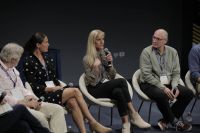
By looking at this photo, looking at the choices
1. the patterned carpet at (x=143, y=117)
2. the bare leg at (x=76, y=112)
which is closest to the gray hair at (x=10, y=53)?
the bare leg at (x=76, y=112)

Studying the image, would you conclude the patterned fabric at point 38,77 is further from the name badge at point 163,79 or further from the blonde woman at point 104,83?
the name badge at point 163,79

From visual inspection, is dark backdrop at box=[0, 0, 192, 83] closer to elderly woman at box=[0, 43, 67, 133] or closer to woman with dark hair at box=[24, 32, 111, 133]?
woman with dark hair at box=[24, 32, 111, 133]

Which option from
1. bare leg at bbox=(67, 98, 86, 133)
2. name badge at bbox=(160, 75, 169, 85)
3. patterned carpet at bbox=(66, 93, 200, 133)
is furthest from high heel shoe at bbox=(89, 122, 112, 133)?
name badge at bbox=(160, 75, 169, 85)

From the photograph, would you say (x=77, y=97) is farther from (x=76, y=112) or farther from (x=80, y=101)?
(x=76, y=112)

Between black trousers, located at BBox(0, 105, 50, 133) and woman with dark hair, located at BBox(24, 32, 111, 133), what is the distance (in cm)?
63

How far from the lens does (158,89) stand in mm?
5801

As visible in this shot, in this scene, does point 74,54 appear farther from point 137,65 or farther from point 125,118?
point 125,118

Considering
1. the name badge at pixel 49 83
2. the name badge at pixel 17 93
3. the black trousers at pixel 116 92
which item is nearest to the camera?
the name badge at pixel 17 93

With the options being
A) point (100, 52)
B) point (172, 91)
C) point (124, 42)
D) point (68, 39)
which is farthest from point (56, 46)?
point (172, 91)

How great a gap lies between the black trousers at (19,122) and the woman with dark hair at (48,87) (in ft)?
2.06

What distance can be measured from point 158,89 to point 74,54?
276cm

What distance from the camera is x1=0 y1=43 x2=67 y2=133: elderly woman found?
4.75m

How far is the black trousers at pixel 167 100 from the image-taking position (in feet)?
18.9

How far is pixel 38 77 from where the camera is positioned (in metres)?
5.32
